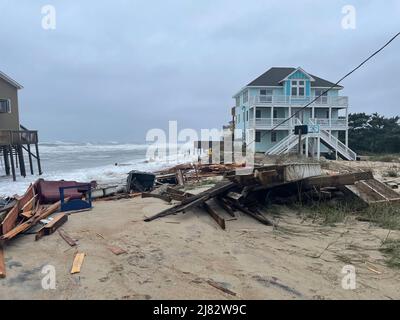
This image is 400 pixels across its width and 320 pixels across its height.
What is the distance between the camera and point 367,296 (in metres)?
4.21

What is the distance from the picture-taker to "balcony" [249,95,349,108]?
122 ft

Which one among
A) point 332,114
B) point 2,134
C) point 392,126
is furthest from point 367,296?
point 392,126

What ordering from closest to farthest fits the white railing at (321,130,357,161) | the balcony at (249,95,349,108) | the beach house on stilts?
the beach house on stilts
the white railing at (321,130,357,161)
the balcony at (249,95,349,108)

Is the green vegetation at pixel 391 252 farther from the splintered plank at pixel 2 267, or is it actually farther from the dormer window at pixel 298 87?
the dormer window at pixel 298 87

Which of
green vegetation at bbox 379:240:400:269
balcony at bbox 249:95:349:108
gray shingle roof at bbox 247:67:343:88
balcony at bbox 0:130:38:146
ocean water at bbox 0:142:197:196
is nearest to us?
green vegetation at bbox 379:240:400:269

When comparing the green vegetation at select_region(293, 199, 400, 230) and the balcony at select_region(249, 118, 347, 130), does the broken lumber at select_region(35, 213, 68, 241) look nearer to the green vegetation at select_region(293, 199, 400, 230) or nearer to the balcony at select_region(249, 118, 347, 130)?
A: the green vegetation at select_region(293, 199, 400, 230)

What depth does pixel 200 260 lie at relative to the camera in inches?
208

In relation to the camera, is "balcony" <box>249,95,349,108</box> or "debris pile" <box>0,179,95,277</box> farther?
"balcony" <box>249,95,349,108</box>

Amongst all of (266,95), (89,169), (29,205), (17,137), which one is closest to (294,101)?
(266,95)

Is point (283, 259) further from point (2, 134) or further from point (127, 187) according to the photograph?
point (2, 134)

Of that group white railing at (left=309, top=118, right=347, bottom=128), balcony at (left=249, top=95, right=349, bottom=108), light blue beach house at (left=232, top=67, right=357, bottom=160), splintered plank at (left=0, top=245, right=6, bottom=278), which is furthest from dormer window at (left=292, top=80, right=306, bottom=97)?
splintered plank at (left=0, top=245, right=6, bottom=278)

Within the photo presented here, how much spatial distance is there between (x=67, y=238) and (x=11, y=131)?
923 inches
